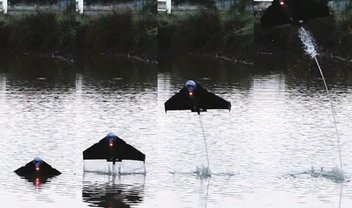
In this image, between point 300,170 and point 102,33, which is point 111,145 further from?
point 102,33

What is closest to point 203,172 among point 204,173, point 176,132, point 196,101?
point 204,173

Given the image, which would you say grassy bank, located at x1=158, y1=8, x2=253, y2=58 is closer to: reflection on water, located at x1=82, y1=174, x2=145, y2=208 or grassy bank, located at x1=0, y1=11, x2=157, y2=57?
grassy bank, located at x1=0, y1=11, x2=157, y2=57

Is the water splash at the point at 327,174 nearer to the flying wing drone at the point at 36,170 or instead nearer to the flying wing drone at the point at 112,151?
the flying wing drone at the point at 112,151

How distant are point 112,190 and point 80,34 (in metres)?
61.6

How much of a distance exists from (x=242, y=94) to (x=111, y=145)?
116 feet

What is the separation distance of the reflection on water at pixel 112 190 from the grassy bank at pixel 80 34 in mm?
47444

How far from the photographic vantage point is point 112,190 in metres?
41.8

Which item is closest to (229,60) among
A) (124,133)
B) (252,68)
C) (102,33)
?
(252,68)

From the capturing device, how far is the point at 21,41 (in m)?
111

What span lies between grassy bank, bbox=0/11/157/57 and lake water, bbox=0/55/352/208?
5.85ft

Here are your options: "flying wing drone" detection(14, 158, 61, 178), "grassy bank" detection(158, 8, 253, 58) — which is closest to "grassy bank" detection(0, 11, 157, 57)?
"grassy bank" detection(158, 8, 253, 58)

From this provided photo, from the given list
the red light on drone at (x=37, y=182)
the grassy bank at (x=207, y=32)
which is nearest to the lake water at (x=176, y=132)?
the red light on drone at (x=37, y=182)

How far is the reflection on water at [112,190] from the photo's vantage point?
1572 inches

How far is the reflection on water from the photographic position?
131 ft
